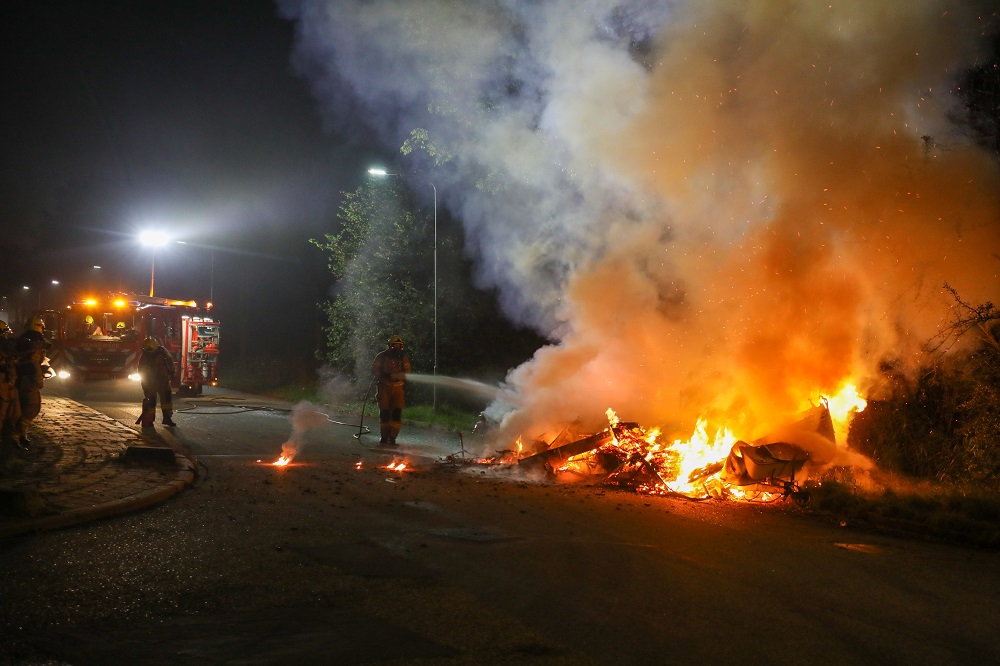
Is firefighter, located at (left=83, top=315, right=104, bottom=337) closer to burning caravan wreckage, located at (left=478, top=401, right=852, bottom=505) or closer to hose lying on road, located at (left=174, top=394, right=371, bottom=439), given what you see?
hose lying on road, located at (left=174, top=394, right=371, bottom=439)

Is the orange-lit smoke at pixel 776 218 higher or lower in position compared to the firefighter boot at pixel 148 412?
higher

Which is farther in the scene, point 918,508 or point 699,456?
point 699,456

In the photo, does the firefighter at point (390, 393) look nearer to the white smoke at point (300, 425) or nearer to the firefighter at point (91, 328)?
the white smoke at point (300, 425)

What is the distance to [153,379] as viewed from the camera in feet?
44.5

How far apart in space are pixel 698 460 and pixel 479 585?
5.09m

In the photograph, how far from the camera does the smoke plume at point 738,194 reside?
9570mm

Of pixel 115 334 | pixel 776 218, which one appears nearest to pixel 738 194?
pixel 776 218

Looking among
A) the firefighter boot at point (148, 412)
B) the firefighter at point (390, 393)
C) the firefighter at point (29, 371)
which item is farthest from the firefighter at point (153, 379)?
the firefighter at point (390, 393)

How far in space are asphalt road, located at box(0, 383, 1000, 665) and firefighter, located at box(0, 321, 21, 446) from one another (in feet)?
11.4

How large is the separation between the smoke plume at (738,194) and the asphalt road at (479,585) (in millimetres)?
2941

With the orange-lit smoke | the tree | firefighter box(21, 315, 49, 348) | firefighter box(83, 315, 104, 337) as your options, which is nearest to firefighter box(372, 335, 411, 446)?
the orange-lit smoke

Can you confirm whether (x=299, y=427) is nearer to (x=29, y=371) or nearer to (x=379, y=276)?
(x=29, y=371)

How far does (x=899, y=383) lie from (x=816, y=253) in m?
1.96

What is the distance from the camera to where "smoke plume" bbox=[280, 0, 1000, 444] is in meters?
9.57
